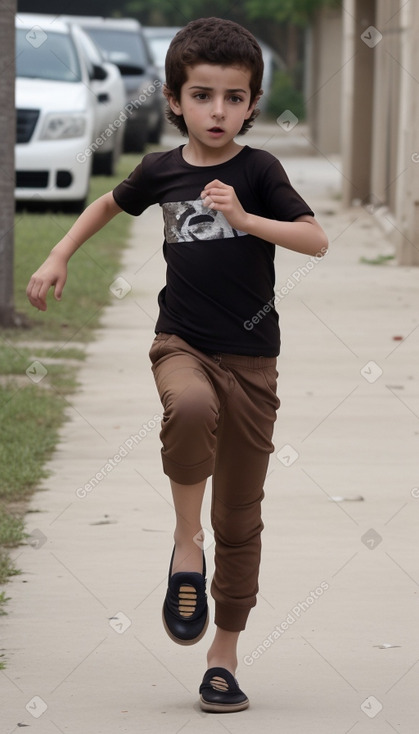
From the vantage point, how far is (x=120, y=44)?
1101 inches

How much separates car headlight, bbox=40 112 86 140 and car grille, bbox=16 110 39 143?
0.12 m

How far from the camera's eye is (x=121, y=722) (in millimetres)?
3900

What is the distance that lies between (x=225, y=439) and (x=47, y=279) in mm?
594

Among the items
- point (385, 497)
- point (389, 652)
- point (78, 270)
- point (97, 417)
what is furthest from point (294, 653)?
point (78, 270)

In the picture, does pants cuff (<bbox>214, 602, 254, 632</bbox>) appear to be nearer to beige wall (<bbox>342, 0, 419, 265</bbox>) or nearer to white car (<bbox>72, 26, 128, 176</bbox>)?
beige wall (<bbox>342, 0, 419, 265</bbox>)

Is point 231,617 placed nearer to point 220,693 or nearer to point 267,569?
point 220,693

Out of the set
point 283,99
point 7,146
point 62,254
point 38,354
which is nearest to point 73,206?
point 7,146

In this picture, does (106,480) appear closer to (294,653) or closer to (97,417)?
(97,417)

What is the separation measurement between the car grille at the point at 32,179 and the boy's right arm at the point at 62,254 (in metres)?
11.3

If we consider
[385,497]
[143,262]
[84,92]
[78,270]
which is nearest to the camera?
[385,497]

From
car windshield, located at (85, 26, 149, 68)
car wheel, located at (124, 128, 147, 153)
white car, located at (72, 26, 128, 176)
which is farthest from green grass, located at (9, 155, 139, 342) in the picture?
car windshield, located at (85, 26, 149, 68)

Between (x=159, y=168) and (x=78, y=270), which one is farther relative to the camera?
(x=78, y=270)

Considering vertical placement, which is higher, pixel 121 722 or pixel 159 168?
pixel 159 168

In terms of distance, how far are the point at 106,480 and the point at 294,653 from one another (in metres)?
2.17
